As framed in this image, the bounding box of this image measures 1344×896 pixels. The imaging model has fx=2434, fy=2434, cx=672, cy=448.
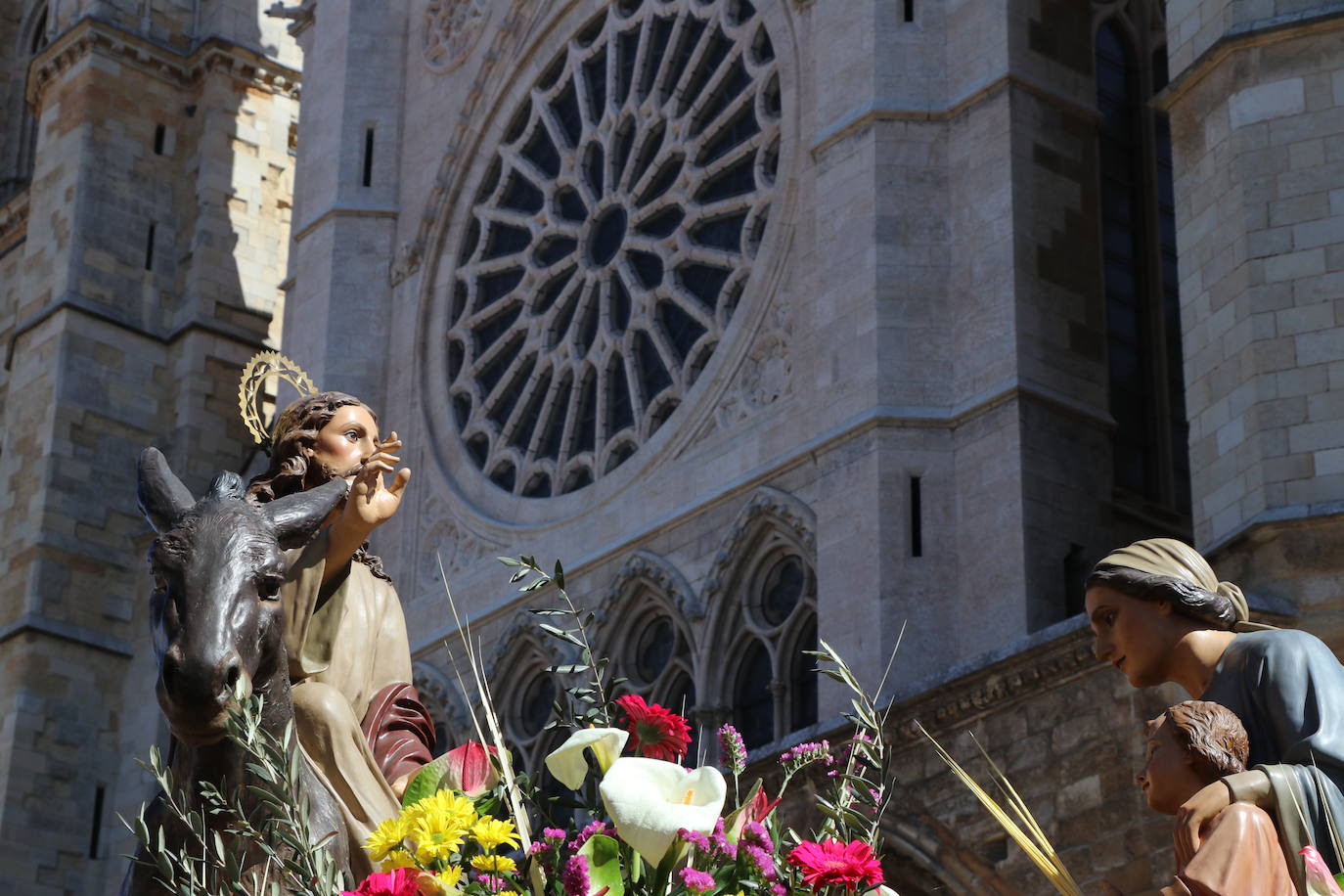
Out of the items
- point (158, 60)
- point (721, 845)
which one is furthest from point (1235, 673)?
point (158, 60)

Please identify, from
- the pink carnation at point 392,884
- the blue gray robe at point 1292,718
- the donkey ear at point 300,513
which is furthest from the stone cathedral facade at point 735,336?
the pink carnation at point 392,884

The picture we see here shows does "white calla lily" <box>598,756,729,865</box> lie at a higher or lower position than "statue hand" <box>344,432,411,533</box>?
lower

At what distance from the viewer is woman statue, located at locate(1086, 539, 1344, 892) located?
3287mm

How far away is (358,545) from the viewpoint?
4.32 m

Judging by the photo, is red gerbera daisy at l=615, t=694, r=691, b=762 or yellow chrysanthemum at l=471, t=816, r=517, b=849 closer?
yellow chrysanthemum at l=471, t=816, r=517, b=849

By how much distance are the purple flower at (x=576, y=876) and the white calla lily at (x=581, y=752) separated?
158 mm

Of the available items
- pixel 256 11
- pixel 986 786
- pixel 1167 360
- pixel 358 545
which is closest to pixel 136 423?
pixel 256 11

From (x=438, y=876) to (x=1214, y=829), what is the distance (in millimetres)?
1063

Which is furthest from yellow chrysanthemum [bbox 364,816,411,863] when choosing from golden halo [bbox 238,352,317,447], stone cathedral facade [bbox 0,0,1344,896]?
stone cathedral facade [bbox 0,0,1344,896]

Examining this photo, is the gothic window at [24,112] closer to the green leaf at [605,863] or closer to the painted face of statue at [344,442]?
the painted face of statue at [344,442]

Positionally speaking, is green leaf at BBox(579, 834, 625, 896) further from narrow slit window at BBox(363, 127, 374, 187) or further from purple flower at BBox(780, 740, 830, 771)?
narrow slit window at BBox(363, 127, 374, 187)

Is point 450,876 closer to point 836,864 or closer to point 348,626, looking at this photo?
point 836,864

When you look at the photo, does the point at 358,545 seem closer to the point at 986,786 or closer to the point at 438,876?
the point at 438,876

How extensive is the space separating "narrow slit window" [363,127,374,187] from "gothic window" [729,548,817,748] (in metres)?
6.20
